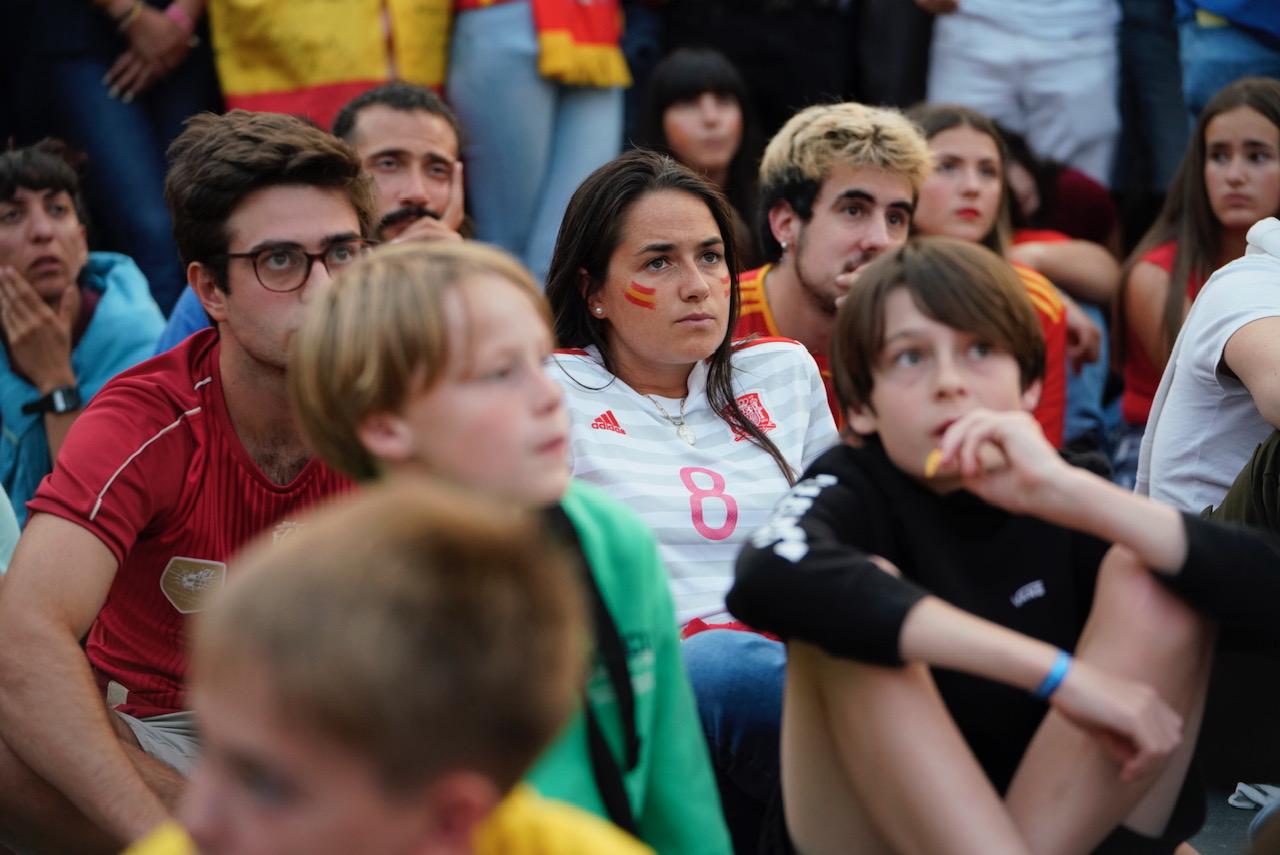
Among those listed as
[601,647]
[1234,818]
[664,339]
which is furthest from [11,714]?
[1234,818]

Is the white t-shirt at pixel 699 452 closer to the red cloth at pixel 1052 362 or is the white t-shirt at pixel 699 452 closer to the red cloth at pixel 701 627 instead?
the red cloth at pixel 701 627

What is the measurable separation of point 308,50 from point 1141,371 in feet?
9.02

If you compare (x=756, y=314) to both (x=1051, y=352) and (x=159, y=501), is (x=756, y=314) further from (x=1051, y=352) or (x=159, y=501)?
(x=159, y=501)

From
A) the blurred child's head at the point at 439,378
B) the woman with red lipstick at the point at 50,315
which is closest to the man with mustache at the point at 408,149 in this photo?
the woman with red lipstick at the point at 50,315

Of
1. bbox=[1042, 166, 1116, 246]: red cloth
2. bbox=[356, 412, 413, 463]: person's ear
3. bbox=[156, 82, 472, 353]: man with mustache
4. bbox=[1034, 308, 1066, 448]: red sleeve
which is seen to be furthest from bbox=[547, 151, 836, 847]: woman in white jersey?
bbox=[1042, 166, 1116, 246]: red cloth

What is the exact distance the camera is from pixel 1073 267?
16.4 feet

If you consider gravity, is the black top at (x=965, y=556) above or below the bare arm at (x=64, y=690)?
above

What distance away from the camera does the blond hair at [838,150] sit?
4051mm

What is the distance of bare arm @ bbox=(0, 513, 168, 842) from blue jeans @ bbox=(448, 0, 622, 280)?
2459 millimetres

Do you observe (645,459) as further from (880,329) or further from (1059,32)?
(1059,32)

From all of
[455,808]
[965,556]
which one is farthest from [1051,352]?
[455,808]

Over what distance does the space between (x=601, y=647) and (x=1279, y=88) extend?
134 inches

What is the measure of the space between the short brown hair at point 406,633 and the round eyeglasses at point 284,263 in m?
1.63

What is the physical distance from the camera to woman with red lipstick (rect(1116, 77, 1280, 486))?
171 inches
